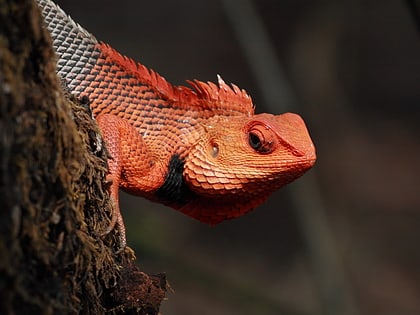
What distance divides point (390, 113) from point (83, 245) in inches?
440

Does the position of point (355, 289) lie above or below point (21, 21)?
below

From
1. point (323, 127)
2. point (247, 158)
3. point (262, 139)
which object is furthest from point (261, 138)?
point (323, 127)

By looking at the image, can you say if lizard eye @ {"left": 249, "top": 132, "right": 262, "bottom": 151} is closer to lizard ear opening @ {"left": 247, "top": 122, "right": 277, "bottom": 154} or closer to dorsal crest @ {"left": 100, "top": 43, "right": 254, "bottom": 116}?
lizard ear opening @ {"left": 247, "top": 122, "right": 277, "bottom": 154}

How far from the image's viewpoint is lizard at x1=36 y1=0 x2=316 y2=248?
12.3 ft

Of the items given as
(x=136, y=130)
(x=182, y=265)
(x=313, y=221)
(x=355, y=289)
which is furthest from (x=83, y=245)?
(x=355, y=289)

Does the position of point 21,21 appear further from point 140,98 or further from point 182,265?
point 182,265

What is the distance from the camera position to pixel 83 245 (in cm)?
249

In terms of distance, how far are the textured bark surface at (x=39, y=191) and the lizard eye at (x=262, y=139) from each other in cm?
124

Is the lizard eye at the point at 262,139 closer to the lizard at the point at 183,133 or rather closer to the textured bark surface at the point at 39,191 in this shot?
the lizard at the point at 183,133

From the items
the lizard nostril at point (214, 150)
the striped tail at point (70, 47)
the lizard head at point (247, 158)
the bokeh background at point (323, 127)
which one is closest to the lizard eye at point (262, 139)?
the lizard head at point (247, 158)

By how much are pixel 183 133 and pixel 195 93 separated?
26 centimetres

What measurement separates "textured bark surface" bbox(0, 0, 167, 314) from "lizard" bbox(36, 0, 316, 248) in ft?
3.42

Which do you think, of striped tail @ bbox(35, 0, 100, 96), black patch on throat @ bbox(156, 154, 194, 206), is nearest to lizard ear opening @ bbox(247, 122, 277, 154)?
black patch on throat @ bbox(156, 154, 194, 206)

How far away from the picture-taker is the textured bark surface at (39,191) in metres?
1.94
